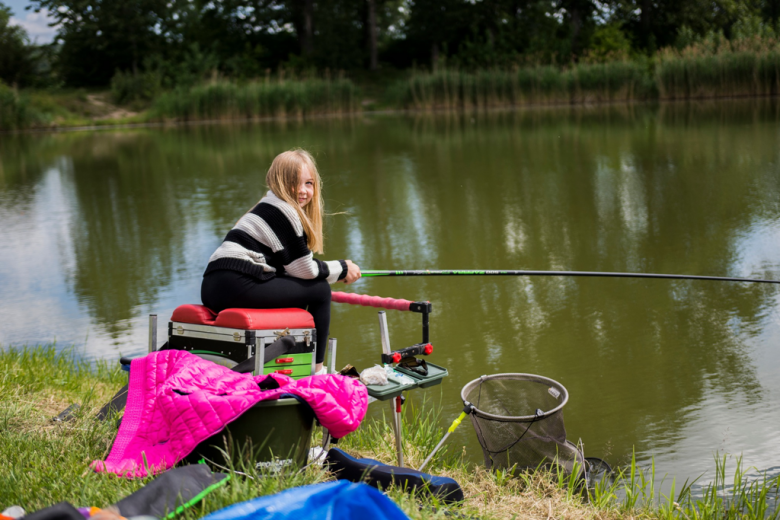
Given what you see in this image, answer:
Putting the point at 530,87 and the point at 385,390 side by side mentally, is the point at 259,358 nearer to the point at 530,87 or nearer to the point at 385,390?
the point at 385,390

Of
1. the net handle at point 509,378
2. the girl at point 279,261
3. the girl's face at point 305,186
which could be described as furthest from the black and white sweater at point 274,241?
the net handle at point 509,378

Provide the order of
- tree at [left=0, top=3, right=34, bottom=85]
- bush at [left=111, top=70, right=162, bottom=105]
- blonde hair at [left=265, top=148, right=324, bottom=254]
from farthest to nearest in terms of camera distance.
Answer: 1. tree at [left=0, top=3, right=34, bottom=85]
2. bush at [left=111, top=70, right=162, bottom=105]
3. blonde hair at [left=265, top=148, right=324, bottom=254]

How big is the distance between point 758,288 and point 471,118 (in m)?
14.8

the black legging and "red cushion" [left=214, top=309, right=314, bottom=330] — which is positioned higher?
the black legging

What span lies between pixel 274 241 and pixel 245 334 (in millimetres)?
380

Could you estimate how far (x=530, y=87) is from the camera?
72.6 feet

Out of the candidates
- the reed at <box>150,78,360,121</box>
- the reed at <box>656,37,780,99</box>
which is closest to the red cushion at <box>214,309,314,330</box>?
the reed at <box>656,37,780,99</box>

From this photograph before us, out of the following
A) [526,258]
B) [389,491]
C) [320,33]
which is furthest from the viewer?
[320,33]

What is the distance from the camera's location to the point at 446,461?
272 cm

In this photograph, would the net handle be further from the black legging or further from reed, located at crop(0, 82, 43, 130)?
reed, located at crop(0, 82, 43, 130)

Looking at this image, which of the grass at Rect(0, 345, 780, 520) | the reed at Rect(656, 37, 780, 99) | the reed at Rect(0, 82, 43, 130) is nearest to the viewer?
the grass at Rect(0, 345, 780, 520)

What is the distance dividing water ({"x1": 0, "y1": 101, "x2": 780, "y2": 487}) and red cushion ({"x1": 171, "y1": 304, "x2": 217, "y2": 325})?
1.18 metres

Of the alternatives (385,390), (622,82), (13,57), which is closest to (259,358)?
(385,390)

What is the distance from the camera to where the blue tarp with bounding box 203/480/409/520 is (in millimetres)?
Answer: 1543
